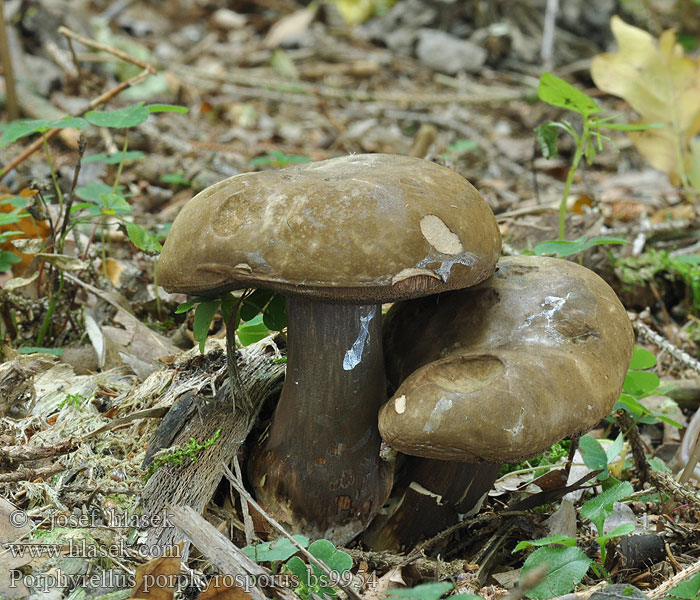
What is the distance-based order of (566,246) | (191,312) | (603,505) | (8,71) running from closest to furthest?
(603,505) < (566,246) < (191,312) < (8,71)

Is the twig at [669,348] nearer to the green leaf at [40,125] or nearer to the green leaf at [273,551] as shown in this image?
the green leaf at [273,551]

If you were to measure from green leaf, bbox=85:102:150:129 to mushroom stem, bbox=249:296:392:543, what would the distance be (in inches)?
56.6

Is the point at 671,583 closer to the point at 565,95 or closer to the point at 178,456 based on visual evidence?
the point at 178,456

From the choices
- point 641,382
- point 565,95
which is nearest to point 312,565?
point 641,382

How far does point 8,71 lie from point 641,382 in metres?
4.72

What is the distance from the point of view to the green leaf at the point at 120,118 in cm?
311

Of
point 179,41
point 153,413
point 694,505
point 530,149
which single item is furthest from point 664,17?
point 153,413

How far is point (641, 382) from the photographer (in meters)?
2.69

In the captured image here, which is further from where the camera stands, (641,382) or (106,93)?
(106,93)

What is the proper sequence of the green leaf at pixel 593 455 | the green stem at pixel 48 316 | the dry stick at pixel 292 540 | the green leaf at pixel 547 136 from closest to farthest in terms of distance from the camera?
the dry stick at pixel 292 540 → the green leaf at pixel 593 455 → the green stem at pixel 48 316 → the green leaf at pixel 547 136

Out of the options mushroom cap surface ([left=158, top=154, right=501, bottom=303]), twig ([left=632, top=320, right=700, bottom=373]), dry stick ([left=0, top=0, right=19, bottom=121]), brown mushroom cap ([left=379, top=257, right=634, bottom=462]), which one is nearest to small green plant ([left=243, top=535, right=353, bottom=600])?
brown mushroom cap ([left=379, top=257, right=634, bottom=462])

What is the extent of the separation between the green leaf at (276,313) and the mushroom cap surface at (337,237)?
0.42m

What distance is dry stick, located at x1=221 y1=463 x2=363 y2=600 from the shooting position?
1763 millimetres

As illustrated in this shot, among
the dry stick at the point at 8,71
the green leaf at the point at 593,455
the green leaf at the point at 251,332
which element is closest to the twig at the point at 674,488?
the green leaf at the point at 593,455
